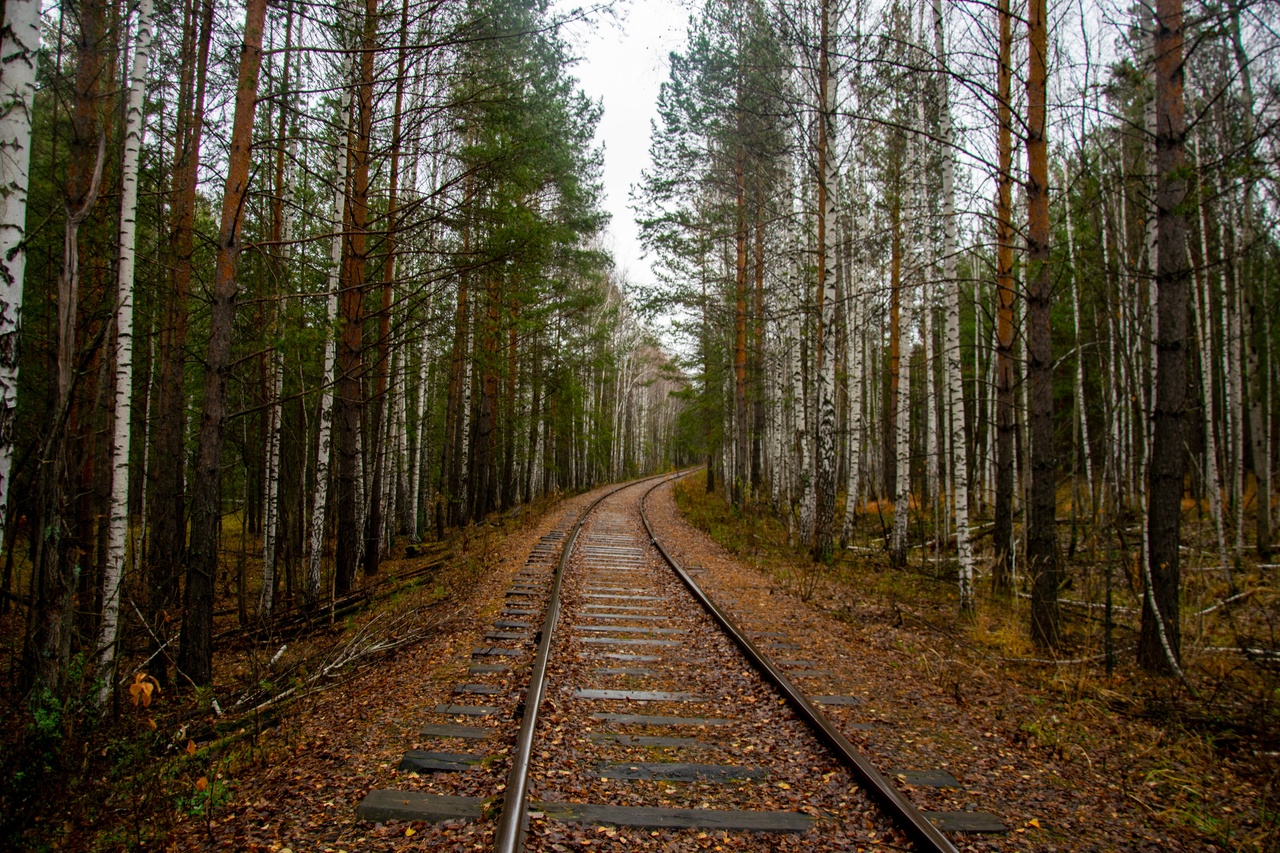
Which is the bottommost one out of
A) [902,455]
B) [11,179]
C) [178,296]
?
[902,455]

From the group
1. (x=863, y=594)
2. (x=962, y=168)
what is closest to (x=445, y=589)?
(x=863, y=594)

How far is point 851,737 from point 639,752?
1.44m

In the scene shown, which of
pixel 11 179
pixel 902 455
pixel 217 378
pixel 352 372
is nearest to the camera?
pixel 11 179

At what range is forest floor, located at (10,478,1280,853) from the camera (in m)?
3.23

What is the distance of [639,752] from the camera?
13.4 ft

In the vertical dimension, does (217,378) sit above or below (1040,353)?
below

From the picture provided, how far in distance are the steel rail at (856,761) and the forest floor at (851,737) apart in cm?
24

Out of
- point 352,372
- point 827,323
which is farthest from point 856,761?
point 827,323

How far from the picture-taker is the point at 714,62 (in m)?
13.2

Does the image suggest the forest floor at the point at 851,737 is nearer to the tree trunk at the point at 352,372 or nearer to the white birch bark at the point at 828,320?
the tree trunk at the point at 352,372

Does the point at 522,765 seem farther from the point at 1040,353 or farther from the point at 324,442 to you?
the point at 324,442

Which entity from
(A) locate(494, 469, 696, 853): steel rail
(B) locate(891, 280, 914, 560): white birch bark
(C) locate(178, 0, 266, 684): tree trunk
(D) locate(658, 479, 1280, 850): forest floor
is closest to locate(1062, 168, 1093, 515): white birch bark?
(D) locate(658, 479, 1280, 850): forest floor

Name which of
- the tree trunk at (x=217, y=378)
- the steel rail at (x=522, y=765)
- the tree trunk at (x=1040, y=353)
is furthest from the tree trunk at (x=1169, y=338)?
the tree trunk at (x=217, y=378)

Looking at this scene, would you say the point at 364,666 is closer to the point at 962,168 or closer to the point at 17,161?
the point at 17,161
